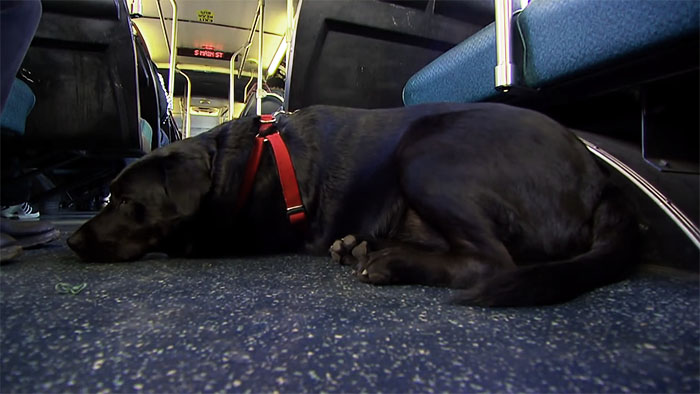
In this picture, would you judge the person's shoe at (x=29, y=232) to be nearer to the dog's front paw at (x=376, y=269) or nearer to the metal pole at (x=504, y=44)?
the dog's front paw at (x=376, y=269)

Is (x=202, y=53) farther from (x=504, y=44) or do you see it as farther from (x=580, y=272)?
(x=580, y=272)

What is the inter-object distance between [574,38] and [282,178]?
84 cm

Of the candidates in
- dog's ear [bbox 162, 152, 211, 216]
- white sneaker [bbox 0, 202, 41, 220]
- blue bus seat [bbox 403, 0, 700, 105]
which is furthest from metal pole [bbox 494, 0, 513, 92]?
white sneaker [bbox 0, 202, 41, 220]

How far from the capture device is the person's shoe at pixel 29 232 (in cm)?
137

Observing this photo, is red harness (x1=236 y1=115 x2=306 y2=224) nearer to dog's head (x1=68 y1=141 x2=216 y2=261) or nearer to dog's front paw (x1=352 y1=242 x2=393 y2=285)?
dog's head (x1=68 y1=141 x2=216 y2=261)

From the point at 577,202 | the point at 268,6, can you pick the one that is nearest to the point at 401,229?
the point at 577,202

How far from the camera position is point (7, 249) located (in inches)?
43.4

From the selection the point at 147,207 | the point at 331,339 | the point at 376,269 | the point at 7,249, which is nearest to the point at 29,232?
the point at 7,249

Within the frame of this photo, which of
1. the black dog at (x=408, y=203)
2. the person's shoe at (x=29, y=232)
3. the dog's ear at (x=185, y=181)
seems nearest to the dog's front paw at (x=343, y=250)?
the black dog at (x=408, y=203)

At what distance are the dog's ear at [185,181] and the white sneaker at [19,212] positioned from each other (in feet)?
5.60

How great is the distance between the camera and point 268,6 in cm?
545

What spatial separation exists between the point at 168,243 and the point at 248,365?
851mm

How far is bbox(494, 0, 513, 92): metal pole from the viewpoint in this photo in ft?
3.79

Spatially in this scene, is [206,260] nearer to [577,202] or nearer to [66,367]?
[66,367]
